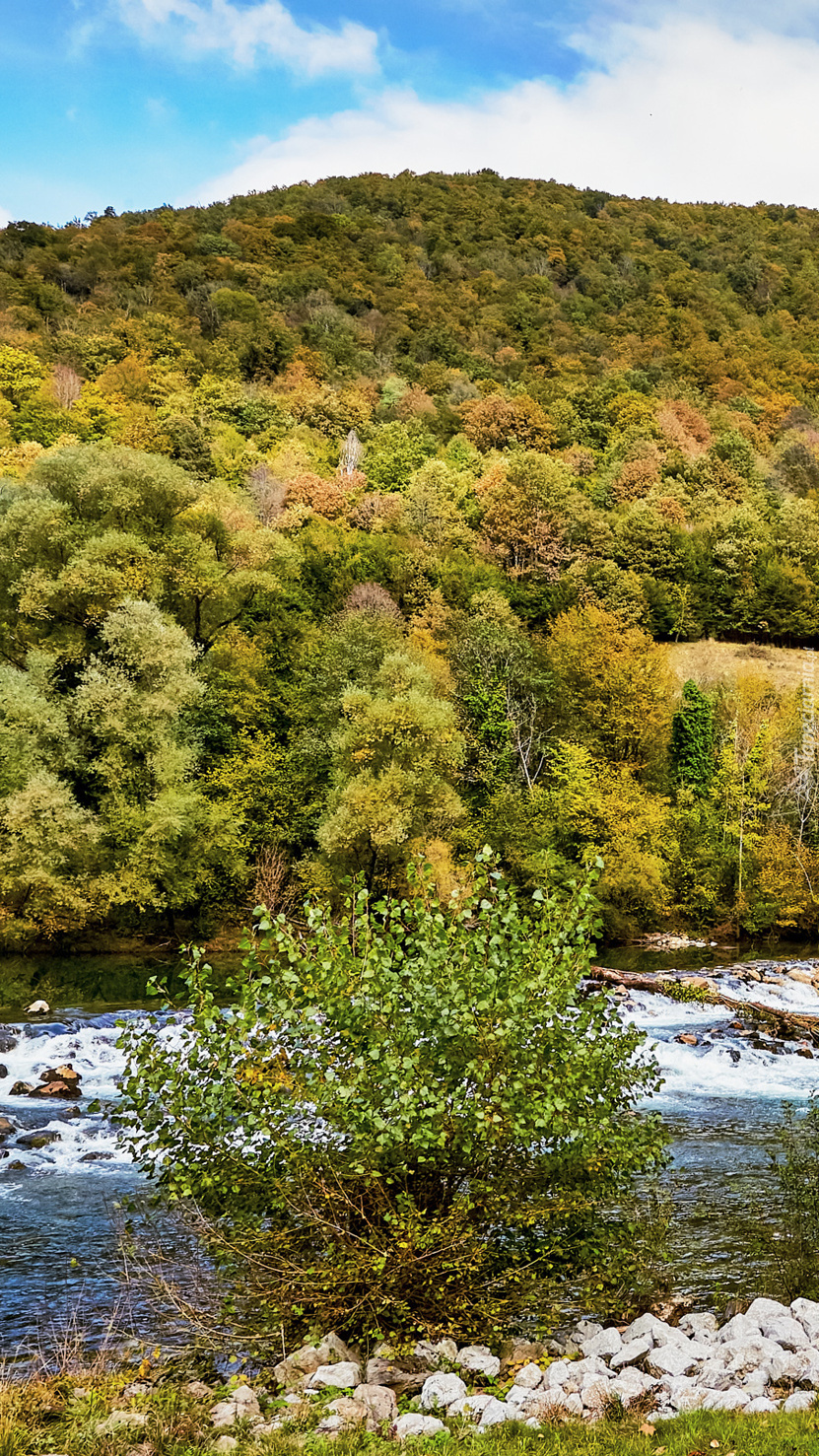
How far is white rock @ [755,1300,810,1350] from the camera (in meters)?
8.82

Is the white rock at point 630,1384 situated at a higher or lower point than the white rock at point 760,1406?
lower

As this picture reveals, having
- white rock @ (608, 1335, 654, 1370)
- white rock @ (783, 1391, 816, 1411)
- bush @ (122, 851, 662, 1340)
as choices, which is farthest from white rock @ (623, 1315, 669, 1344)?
white rock @ (783, 1391, 816, 1411)

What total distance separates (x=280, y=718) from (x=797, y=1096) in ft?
88.5

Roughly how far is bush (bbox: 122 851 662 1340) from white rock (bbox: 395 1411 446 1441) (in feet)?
3.10

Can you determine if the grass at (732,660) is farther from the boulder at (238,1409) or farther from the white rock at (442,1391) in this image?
the boulder at (238,1409)

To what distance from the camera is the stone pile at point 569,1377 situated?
7695 mm

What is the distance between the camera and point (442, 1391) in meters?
8.10

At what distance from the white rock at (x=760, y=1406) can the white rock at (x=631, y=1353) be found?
1.27 m

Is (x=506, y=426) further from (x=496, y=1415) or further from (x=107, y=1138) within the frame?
(x=496, y=1415)

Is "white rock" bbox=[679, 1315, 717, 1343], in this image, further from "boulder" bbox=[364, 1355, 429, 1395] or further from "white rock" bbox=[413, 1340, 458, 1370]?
"boulder" bbox=[364, 1355, 429, 1395]

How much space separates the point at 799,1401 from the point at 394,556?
47.1 metres

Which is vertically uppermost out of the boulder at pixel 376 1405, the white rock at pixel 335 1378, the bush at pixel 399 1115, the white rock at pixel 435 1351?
the bush at pixel 399 1115

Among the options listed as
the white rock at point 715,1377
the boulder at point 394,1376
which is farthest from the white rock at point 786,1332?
the boulder at point 394,1376

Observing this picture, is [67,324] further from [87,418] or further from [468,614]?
[468,614]
